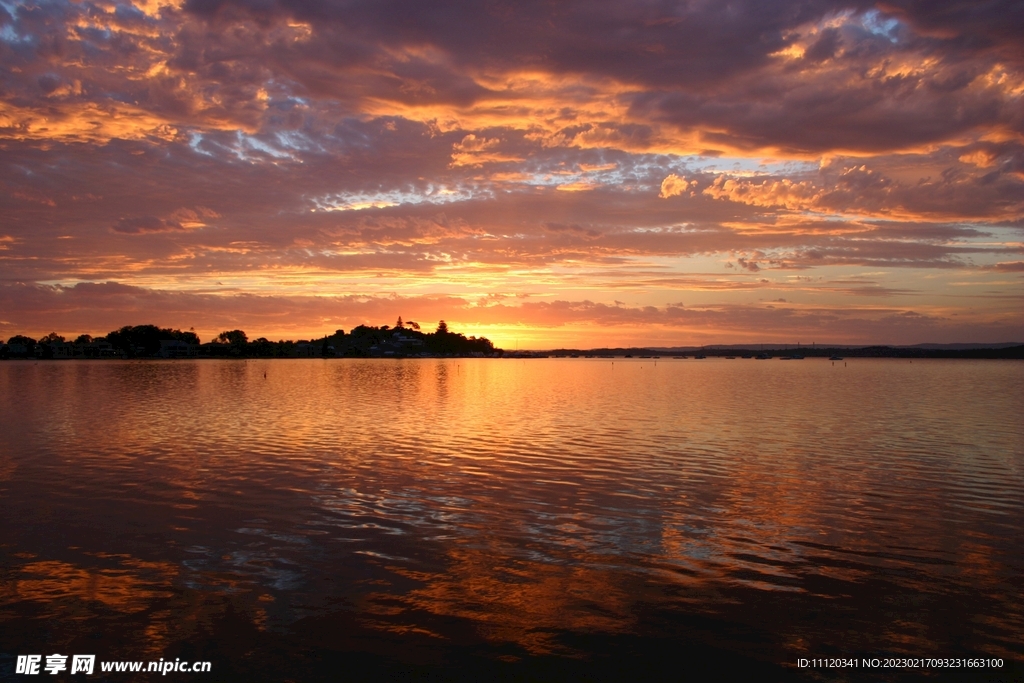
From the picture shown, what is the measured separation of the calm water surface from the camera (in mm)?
11797

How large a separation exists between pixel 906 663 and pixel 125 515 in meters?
20.3

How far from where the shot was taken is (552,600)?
13703 mm

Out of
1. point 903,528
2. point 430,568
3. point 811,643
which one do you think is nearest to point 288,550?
point 430,568

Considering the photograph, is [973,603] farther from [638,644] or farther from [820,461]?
[820,461]

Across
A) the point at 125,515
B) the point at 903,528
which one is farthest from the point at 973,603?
the point at 125,515

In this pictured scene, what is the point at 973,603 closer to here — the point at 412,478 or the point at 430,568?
the point at 430,568

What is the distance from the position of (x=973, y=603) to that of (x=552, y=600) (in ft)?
28.1

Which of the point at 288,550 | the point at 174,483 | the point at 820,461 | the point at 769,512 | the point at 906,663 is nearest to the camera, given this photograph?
the point at 906,663

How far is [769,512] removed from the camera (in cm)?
2106

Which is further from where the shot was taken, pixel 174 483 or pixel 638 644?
pixel 174 483

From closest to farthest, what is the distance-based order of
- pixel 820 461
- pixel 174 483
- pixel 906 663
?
pixel 906 663 → pixel 174 483 → pixel 820 461

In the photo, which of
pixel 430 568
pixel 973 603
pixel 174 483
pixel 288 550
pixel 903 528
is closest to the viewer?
pixel 973 603

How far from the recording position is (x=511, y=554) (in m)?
16.8

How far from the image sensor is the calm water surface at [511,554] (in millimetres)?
11797
